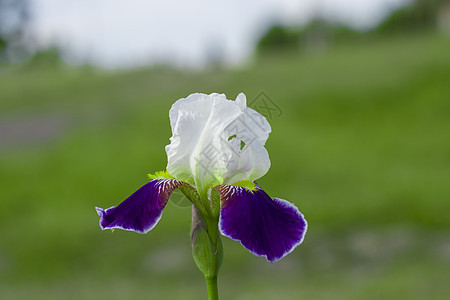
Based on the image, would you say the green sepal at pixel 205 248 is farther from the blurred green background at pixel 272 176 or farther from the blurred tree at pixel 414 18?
the blurred tree at pixel 414 18

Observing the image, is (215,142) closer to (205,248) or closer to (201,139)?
(201,139)

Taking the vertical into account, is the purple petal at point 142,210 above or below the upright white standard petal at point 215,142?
below

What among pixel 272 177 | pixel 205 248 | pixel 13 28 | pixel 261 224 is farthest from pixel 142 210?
pixel 13 28

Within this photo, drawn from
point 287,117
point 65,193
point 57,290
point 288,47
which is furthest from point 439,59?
point 288,47

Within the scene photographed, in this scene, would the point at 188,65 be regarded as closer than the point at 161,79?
No

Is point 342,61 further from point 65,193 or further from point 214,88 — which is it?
point 65,193

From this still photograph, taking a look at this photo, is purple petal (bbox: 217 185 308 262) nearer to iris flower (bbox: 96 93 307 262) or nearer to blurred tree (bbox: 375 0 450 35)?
iris flower (bbox: 96 93 307 262)

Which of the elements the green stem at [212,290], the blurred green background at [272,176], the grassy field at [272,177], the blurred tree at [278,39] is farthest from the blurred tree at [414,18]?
the green stem at [212,290]

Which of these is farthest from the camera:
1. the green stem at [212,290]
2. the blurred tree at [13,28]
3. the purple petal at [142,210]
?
the blurred tree at [13,28]
